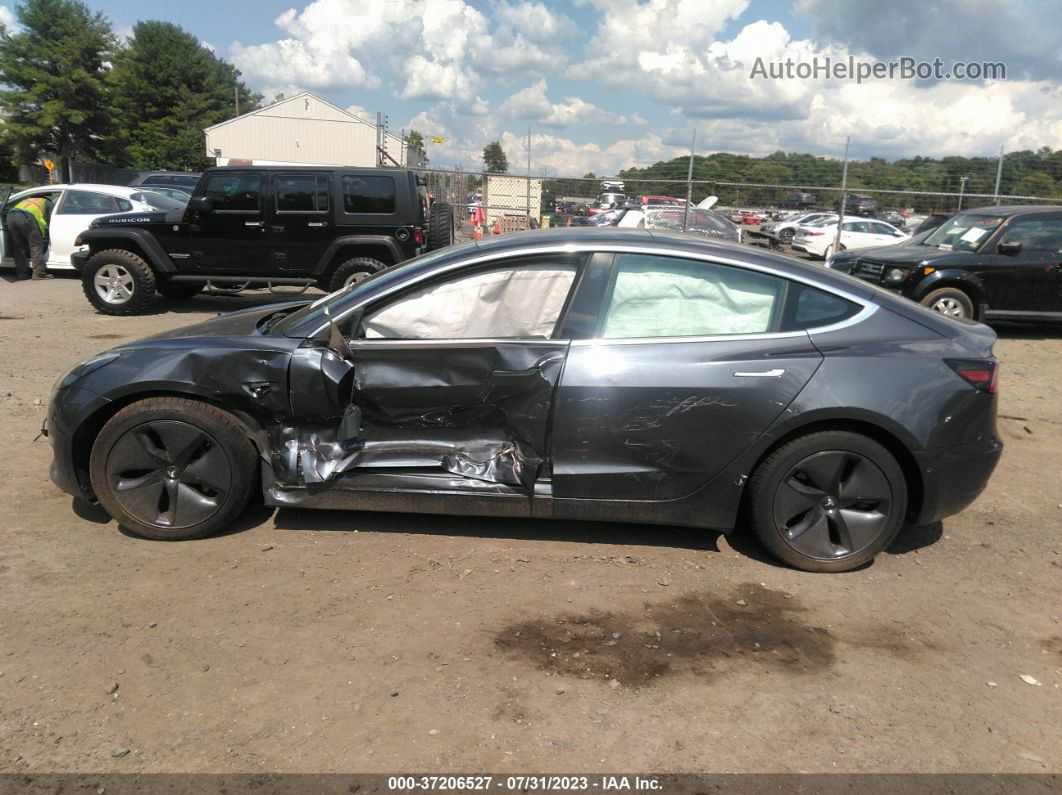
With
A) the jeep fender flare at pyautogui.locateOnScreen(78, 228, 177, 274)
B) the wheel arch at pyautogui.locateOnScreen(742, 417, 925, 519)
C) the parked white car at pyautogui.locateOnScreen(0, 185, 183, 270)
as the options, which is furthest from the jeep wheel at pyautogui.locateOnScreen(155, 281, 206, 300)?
the wheel arch at pyautogui.locateOnScreen(742, 417, 925, 519)

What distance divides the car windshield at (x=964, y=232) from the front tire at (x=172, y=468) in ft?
31.5

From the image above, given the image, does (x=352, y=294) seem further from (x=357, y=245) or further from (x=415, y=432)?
(x=357, y=245)

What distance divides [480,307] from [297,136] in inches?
2292

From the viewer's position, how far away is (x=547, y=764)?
2.54 m

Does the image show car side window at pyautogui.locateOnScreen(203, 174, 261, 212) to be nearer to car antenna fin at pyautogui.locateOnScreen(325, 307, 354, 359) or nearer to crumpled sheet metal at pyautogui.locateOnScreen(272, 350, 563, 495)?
car antenna fin at pyautogui.locateOnScreen(325, 307, 354, 359)

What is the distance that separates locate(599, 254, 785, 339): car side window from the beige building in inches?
2185

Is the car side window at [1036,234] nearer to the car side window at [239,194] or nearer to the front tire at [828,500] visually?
the front tire at [828,500]

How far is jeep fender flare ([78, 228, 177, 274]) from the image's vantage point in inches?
409

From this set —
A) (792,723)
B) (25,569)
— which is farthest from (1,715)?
(792,723)

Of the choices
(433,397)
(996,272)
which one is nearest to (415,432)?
(433,397)

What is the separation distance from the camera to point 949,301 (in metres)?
9.76

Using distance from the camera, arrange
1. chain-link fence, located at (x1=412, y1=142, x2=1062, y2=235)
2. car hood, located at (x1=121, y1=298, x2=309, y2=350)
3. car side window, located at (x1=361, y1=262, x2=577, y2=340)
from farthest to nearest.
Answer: chain-link fence, located at (x1=412, y1=142, x2=1062, y2=235) → car hood, located at (x1=121, y1=298, x2=309, y2=350) → car side window, located at (x1=361, y1=262, x2=577, y2=340)

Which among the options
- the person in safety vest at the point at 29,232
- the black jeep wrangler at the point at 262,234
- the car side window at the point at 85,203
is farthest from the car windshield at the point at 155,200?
the black jeep wrangler at the point at 262,234

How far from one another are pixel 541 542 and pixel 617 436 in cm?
79
